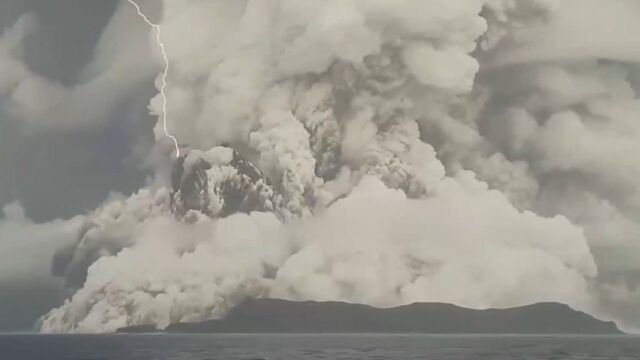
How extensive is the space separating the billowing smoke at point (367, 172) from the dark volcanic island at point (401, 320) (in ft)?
0.76

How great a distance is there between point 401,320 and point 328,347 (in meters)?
1.59

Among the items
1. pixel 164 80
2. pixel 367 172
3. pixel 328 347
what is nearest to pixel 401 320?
pixel 328 347

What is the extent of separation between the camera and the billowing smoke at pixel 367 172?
688 inches

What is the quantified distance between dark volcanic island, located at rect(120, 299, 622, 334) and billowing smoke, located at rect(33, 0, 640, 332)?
231 mm

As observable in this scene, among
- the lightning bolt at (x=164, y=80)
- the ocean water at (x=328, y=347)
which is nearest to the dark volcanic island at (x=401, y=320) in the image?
the ocean water at (x=328, y=347)

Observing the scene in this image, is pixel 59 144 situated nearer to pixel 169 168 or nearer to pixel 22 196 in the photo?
pixel 22 196

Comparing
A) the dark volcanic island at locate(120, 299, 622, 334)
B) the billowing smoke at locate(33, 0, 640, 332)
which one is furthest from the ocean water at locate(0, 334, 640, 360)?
the billowing smoke at locate(33, 0, 640, 332)

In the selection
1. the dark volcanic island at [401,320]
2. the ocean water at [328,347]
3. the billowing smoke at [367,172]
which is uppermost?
the billowing smoke at [367,172]

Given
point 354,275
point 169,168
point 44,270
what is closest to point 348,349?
point 354,275

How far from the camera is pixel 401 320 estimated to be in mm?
17859

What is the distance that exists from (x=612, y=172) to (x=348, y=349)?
6.24 meters

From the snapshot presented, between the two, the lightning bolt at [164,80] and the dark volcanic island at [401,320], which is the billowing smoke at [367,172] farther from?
the dark volcanic island at [401,320]

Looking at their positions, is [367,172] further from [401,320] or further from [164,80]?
[164,80]

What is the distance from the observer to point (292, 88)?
18.4 meters
